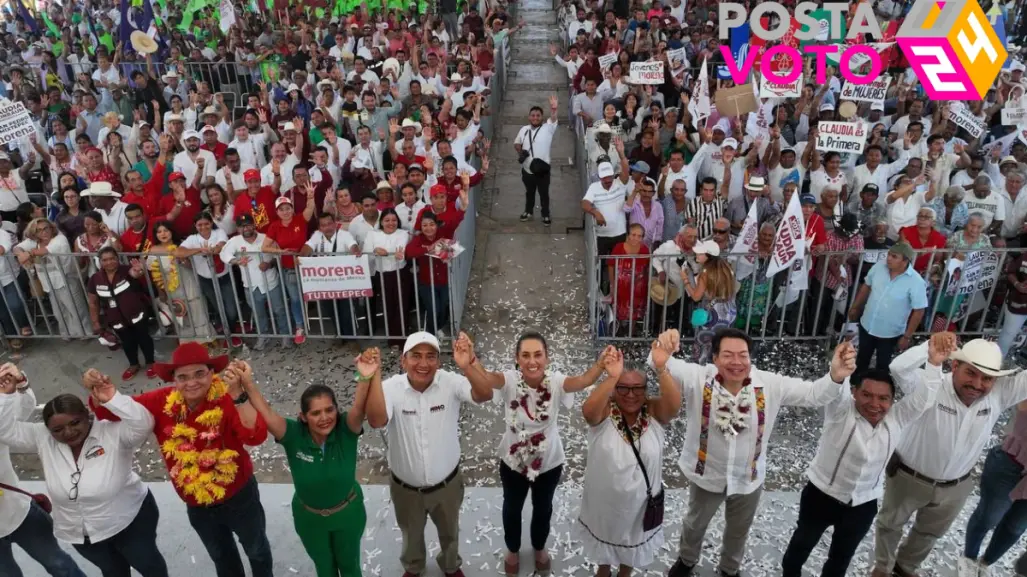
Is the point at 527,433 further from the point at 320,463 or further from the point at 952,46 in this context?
the point at 952,46

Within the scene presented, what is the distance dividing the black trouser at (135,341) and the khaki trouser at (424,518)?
4.09 meters

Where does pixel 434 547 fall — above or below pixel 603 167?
below

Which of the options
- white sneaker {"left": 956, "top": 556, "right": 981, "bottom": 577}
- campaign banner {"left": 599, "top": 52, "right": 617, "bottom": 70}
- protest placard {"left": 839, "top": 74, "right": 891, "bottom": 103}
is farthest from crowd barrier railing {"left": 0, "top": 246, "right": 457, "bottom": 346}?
protest placard {"left": 839, "top": 74, "right": 891, "bottom": 103}

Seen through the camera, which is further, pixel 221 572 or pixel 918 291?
pixel 918 291

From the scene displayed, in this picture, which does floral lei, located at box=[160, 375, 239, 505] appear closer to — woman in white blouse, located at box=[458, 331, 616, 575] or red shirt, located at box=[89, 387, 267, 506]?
red shirt, located at box=[89, 387, 267, 506]

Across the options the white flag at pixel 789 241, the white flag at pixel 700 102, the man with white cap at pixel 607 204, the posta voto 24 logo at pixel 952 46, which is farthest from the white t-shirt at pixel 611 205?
the posta voto 24 logo at pixel 952 46

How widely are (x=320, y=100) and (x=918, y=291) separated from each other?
852cm

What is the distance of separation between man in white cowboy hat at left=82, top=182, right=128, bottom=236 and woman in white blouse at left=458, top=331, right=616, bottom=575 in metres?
5.62

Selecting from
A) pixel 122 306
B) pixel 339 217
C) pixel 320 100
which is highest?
pixel 320 100

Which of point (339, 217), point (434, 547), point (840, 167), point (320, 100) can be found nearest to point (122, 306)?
point (339, 217)

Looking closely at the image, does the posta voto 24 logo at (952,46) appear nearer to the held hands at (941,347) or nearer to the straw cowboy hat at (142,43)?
the held hands at (941,347)

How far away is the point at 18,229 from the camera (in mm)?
7992

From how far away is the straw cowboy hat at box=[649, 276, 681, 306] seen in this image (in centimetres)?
700

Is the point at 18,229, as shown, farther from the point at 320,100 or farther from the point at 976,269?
the point at 976,269
